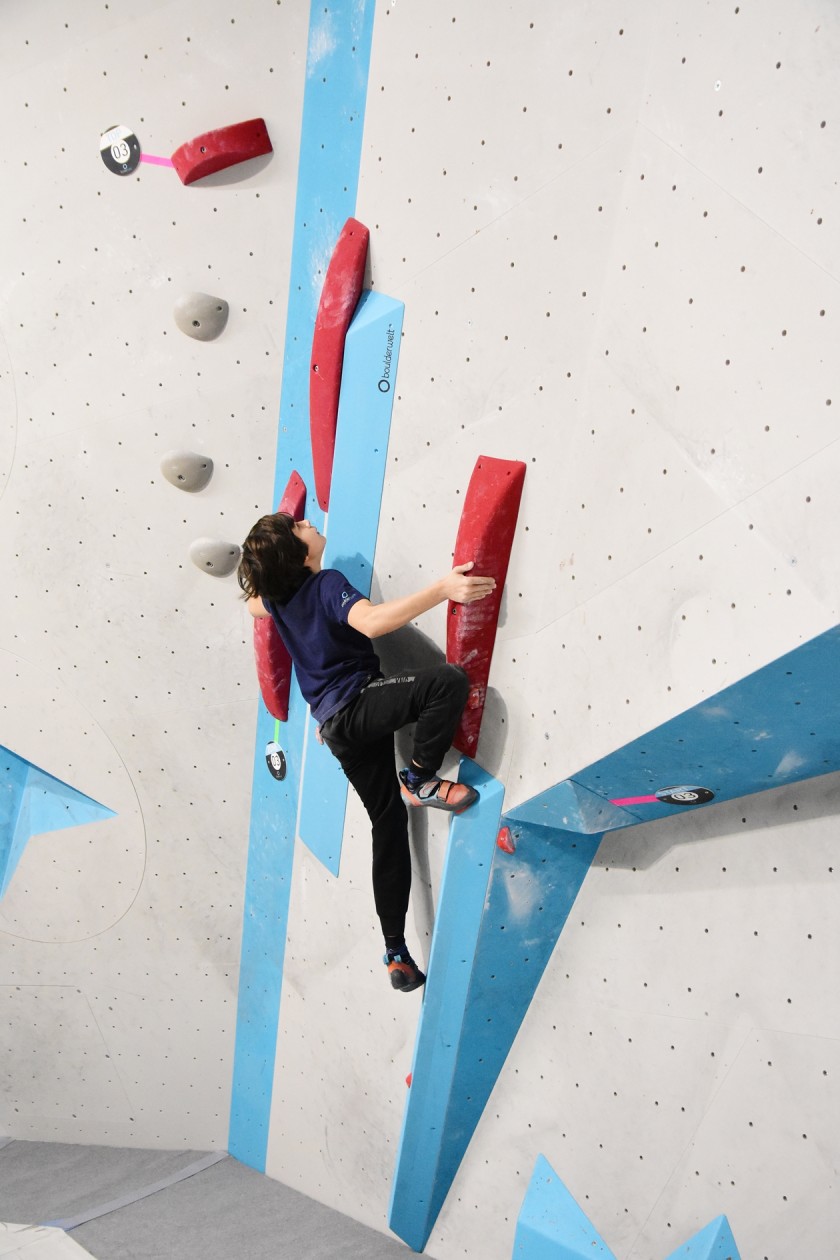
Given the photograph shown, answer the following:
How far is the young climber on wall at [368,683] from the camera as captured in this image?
2.40 metres

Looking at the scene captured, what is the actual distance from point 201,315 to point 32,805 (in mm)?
1722

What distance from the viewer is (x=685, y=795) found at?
2232 mm

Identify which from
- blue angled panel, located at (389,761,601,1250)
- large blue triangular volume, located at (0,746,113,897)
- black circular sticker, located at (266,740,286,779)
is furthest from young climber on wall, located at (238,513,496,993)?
large blue triangular volume, located at (0,746,113,897)

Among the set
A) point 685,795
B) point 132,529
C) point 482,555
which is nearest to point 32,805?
point 132,529

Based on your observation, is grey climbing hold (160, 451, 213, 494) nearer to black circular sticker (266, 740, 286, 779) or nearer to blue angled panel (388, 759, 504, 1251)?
black circular sticker (266, 740, 286, 779)

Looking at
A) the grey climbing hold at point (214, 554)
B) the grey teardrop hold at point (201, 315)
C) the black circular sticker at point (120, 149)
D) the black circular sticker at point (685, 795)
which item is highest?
the black circular sticker at point (120, 149)

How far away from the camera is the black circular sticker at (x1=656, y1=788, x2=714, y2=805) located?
221 cm

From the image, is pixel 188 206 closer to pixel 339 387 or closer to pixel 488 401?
pixel 339 387

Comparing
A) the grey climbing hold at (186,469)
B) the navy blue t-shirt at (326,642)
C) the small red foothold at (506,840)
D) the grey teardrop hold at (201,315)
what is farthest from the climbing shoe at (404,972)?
the grey teardrop hold at (201,315)

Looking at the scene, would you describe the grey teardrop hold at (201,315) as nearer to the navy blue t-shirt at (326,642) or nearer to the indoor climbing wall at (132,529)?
the indoor climbing wall at (132,529)

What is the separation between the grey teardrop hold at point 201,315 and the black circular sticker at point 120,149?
352 millimetres

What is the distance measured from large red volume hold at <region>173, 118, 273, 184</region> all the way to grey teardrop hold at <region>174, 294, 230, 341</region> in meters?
0.30

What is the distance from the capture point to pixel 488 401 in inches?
90.7

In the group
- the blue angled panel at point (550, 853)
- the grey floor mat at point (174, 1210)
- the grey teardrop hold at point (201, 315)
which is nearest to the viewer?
the blue angled panel at point (550, 853)
